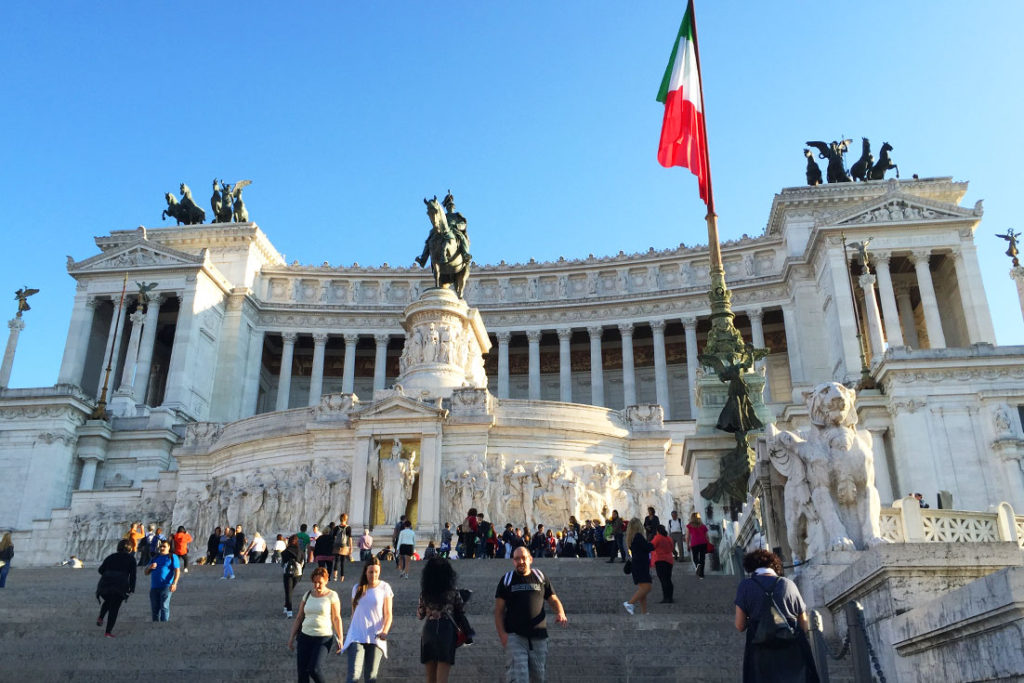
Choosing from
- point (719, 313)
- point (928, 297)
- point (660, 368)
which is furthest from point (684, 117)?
point (660, 368)

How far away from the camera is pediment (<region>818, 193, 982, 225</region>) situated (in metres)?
53.4

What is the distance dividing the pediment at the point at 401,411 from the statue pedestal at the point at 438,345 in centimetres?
416

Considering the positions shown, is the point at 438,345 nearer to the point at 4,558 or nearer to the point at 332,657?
the point at 4,558

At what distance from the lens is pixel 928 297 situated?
172 ft

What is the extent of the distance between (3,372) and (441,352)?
2642cm

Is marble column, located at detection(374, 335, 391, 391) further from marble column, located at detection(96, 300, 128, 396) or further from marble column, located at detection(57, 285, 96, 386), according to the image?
marble column, located at detection(57, 285, 96, 386)

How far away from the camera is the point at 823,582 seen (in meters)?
9.33

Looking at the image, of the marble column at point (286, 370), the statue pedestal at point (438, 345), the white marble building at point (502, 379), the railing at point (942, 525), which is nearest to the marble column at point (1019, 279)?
the white marble building at point (502, 379)

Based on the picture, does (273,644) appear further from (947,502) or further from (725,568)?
(947,502)

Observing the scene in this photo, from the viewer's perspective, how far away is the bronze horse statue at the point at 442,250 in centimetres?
3638

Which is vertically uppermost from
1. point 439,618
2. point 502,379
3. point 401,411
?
point 502,379

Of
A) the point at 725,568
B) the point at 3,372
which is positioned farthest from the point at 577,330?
the point at 725,568

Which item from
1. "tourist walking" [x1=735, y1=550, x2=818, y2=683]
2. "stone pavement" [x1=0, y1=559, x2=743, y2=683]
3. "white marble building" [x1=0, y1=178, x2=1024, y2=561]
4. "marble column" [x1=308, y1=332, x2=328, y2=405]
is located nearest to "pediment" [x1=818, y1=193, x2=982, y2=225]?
"white marble building" [x1=0, y1=178, x2=1024, y2=561]

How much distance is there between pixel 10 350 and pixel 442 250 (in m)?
26.6
